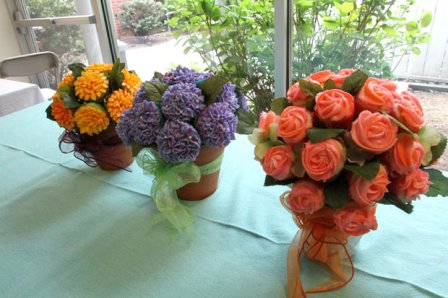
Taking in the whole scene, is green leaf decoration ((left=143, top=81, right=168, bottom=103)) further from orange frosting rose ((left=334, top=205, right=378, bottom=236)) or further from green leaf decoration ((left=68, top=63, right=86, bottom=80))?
orange frosting rose ((left=334, top=205, right=378, bottom=236))

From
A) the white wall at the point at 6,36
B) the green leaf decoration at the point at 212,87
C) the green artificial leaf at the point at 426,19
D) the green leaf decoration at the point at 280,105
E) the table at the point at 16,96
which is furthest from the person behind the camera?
the white wall at the point at 6,36

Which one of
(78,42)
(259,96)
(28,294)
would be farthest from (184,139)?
(78,42)

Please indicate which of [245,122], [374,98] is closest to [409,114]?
[374,98]

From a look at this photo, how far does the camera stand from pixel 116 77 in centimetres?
79

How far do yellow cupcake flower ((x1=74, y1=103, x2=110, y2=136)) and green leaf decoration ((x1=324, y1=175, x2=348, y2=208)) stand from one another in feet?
1.74

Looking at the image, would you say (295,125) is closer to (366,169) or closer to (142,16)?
(366,169)

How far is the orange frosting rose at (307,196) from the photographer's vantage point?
1.47 ft

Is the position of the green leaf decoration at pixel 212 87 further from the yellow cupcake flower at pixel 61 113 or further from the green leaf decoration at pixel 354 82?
the yellow cupcake flower at pixel 61 113

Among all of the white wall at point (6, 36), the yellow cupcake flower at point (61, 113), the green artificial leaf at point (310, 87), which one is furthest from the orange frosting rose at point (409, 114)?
the white wall at point (6, 36)

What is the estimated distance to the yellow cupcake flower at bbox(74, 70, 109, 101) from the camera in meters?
0.76

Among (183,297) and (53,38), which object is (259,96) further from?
(53,38)

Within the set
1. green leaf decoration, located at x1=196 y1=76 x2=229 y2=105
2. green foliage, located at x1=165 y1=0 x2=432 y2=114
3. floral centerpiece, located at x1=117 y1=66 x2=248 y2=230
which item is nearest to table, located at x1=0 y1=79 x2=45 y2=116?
green foliage, located at x1=165 y1=0 x2=432 y2=114

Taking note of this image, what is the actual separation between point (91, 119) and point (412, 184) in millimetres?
639

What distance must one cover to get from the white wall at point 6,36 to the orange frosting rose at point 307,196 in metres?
3.14
